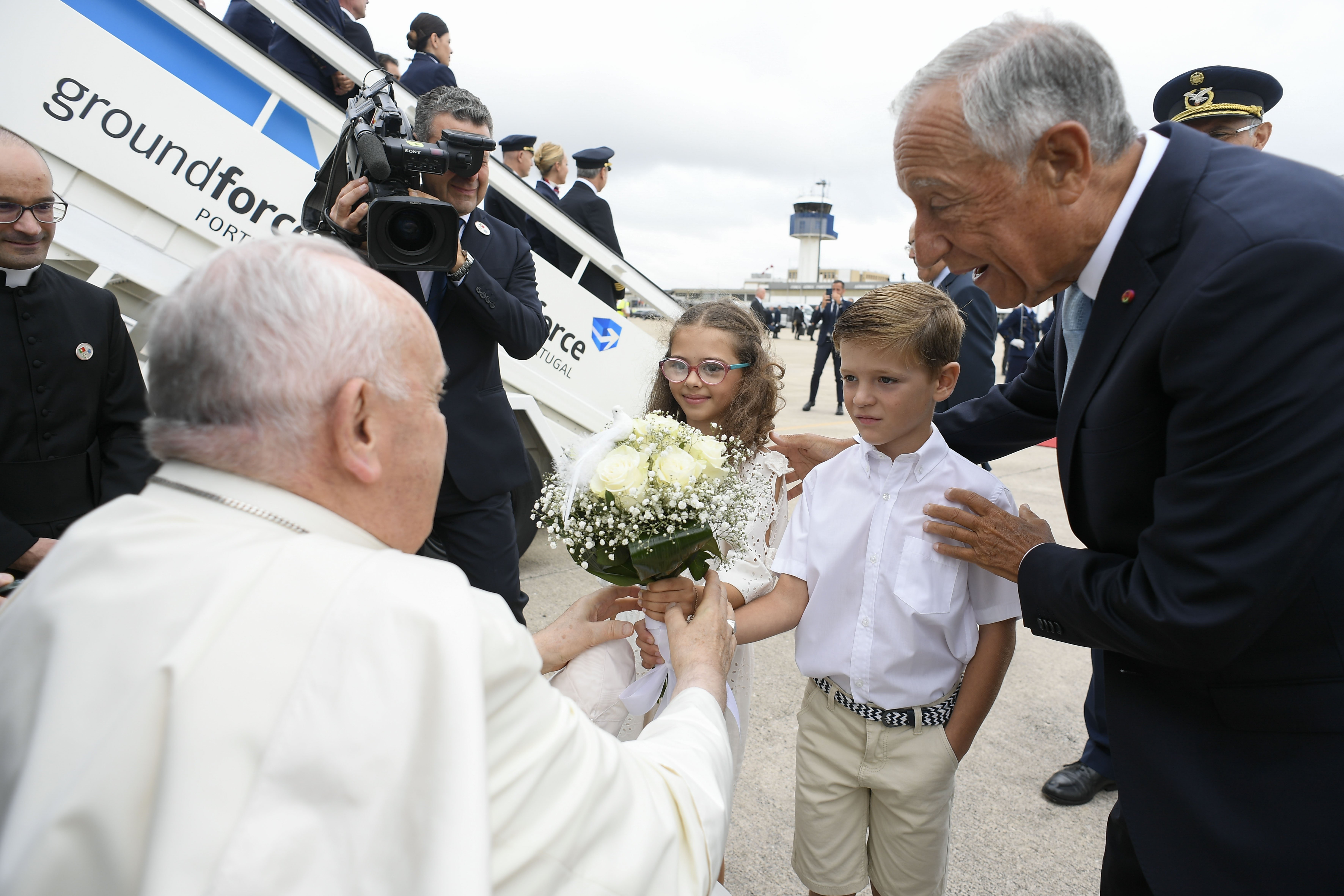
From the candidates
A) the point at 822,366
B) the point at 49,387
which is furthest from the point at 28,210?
the point at 822,366

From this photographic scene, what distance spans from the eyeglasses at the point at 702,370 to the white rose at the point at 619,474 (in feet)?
3.41

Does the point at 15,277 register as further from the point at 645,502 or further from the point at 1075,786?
the point at 1075,786

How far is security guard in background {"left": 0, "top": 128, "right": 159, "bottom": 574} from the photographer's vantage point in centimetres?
243

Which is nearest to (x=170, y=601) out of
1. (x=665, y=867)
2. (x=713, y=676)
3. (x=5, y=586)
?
(x=665, y=867)

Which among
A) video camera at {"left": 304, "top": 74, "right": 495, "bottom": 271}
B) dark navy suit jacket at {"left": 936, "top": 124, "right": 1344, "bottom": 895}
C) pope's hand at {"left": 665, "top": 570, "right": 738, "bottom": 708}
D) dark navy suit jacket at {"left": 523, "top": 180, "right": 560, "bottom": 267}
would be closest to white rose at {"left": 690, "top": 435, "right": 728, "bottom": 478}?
pope's hand at {"left": 665, "top": 570, "right": 738, "bottom": 708}

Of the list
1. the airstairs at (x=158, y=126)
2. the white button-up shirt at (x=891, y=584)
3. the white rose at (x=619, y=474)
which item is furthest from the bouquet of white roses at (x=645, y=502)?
the airstairs at (x=158, y=126)

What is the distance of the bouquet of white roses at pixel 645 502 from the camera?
1678mm

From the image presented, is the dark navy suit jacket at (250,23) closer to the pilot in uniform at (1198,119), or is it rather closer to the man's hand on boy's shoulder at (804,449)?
the man's hand on boy's shoulder at (804,449)

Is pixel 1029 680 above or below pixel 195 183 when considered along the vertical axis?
below

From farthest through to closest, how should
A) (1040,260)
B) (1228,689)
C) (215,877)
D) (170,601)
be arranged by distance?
(1040,260)
(1228,689)
(170,601)
(215,877)

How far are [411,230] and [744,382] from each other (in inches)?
50.2

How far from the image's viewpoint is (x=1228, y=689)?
1.40 m

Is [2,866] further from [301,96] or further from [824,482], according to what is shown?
[301,96]

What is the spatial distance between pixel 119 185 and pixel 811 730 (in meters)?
3.78
